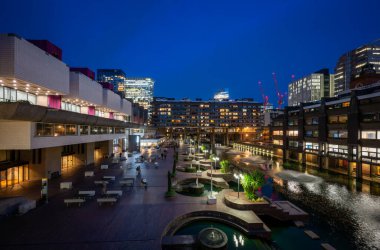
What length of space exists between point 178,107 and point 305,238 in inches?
6412

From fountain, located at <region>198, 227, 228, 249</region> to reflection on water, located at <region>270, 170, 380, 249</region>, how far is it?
1047 centimetres

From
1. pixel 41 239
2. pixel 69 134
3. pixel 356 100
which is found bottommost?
pixel 41 239

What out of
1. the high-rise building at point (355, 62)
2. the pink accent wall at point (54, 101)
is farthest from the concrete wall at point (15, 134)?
the high-rise building at point (355, 62)

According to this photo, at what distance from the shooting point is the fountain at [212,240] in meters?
12.1

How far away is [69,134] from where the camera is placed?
28.3 metres

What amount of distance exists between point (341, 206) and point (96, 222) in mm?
24095

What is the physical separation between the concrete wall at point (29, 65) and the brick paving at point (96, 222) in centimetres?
1159

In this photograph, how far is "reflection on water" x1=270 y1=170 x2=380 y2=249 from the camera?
659 inches

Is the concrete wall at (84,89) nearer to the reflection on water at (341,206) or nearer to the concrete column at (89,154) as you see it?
the concrete column at (89,154)

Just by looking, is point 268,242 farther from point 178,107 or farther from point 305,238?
point 178,107

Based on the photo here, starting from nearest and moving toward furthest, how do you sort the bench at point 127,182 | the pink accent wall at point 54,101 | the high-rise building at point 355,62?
the bench at point 127,182, the pink accent wall at point 54,101, the high-rise building at point 355,62

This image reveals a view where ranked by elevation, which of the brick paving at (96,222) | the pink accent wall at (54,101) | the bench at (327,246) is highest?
the pink accent wall at (54,101)

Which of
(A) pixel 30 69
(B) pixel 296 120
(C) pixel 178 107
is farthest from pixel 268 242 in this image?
(C) pixel 178 107

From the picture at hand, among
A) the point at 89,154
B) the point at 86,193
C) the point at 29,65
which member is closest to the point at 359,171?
the point at 86,193
